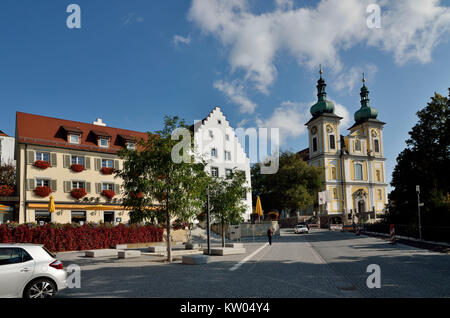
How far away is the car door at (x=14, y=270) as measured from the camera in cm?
821

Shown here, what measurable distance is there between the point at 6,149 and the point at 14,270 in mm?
46106

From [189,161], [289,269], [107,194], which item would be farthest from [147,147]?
[107,194]

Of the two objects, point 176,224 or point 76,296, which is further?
point 176,224

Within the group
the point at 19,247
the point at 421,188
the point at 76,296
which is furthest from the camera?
the point at 421,188

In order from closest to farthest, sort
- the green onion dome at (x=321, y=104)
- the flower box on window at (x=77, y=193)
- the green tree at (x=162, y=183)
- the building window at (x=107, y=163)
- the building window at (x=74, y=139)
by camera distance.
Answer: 1. the green tree at (x=162, y=183)
2. the flower box on window at (x=77, y=193)
3. the building window at (x=74, y=139)
4. the building window at (x=107, y=163)
5. the green onion dome at (x=321, y=104)

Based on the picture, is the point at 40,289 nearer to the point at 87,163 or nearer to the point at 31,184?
the point at 31,184

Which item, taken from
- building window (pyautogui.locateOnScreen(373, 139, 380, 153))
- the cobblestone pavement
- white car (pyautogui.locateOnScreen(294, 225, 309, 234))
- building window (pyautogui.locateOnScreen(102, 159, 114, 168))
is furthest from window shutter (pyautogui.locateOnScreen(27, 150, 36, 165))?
building window (pyautogui.locateOnScreen(373, 139, 380, 153))

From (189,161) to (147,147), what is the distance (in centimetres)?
224

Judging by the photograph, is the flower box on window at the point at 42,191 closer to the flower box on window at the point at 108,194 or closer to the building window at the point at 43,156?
the building window at the point at 43,156

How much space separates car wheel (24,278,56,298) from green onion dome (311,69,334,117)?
75166mm

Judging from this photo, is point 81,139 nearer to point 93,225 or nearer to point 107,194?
point 107,194

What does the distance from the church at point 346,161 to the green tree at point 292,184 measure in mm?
6858

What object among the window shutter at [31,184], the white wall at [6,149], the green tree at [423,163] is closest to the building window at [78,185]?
the window shutter at [31,184]

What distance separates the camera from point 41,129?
3541cm
